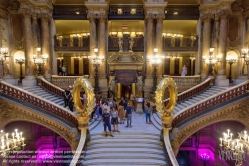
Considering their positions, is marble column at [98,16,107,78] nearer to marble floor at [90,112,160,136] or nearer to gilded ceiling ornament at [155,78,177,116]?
marble floor at [90,112,160,136]

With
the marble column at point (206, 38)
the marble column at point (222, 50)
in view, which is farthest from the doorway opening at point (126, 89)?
the marble column at point (222, 50)

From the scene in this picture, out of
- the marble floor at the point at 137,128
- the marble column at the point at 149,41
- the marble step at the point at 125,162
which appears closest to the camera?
the marble step at the point at 125,162

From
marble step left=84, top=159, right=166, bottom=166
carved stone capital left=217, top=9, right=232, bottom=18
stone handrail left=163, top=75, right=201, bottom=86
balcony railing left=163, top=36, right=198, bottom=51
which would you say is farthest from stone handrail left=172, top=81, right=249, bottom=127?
balcony railing left=163, top=36, right=198, bottom=51

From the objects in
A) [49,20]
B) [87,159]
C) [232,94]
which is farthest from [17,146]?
[49,20]

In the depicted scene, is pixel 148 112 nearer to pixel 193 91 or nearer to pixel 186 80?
pixel 193 91

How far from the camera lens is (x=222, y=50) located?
16141 mm

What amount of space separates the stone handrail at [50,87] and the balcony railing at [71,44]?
436 cm

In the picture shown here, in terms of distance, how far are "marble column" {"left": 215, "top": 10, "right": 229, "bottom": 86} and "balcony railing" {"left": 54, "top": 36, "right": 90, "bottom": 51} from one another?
11.9 metres

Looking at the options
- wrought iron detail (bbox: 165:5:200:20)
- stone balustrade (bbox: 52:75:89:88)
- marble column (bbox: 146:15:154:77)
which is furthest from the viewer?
wrought iron detail (bbox: 165:5:200:20)

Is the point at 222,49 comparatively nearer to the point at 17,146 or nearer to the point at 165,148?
the point at 165,148

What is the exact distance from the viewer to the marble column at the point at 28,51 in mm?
15900

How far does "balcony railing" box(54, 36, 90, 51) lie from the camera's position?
19.3 m

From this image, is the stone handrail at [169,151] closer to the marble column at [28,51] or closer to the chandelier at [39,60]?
the marble column at [28,51]

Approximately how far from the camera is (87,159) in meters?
9.29
